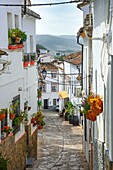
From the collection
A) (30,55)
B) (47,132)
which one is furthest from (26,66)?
(47,132)

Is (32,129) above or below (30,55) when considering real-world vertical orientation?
below

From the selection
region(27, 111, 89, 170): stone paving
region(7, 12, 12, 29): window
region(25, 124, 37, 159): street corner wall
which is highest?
region(7, 12, 12, 29): window

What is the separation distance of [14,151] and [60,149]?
813 cm

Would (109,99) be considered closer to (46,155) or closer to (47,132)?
(46,155)

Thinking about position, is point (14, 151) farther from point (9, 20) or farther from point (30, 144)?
point (9, 20)

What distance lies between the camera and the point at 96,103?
11.8 meters

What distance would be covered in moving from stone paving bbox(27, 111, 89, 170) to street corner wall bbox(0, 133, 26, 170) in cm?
161

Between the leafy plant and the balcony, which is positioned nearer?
the leafy plant

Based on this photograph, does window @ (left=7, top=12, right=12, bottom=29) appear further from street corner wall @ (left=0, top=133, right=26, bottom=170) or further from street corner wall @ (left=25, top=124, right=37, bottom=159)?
street corner wall @ (left=25, top=124, right=37, bottom=159)

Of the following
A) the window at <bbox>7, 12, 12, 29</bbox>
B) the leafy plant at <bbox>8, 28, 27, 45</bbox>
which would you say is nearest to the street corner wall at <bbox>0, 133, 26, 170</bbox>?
the leafy plant at <bbox>8, 28, 27, 45</bbox>

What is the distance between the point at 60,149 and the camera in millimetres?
23359

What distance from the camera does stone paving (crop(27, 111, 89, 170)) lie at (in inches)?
751

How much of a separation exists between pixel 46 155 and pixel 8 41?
8.97 meters

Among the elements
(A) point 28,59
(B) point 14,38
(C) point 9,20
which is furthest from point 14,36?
(A) point 28,59
